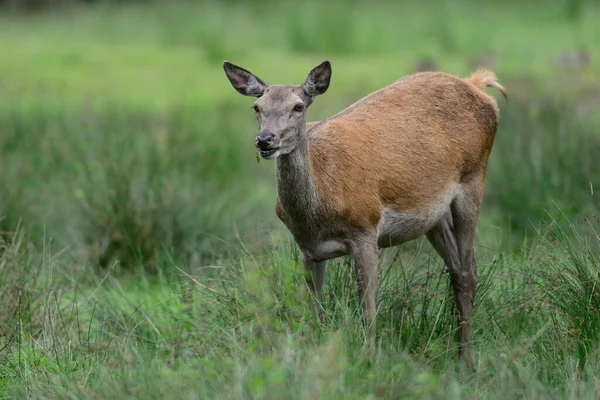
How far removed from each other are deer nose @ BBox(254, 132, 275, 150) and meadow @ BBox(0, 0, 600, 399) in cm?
69

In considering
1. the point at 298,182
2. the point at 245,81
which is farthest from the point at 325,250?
the point at 245,81

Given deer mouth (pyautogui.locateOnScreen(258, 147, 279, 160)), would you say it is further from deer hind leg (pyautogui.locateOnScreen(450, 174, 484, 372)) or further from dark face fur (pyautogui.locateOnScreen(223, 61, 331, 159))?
deer hind leg (pyautogui.locateOnScreen(450, 174, 484, 372))

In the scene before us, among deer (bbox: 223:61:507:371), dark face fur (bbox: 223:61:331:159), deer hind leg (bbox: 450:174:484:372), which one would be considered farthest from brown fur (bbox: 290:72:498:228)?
dark face fur (bbox: 223:61:331:159)

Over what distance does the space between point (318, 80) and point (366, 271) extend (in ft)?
3.50

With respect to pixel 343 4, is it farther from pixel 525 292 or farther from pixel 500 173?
pixel 525 292

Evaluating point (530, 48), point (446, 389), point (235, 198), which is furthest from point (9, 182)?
point (530, 48)

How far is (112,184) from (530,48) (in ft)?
42.3

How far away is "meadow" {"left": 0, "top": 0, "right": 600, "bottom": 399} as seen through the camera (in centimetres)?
562

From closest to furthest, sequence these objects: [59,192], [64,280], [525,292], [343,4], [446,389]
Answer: [446,389] < [525,292] < [64,280] < [59,192] < [343,4]

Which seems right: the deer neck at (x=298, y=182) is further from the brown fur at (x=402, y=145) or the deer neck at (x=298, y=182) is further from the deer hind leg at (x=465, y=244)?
the deer hind leg at (x=465, y=244)

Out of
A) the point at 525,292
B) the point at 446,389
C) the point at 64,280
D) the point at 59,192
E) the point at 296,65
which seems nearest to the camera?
the point at 446,389

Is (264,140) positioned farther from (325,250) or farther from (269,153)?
(325,250)

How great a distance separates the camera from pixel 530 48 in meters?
21.1

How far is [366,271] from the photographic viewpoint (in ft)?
21.3
